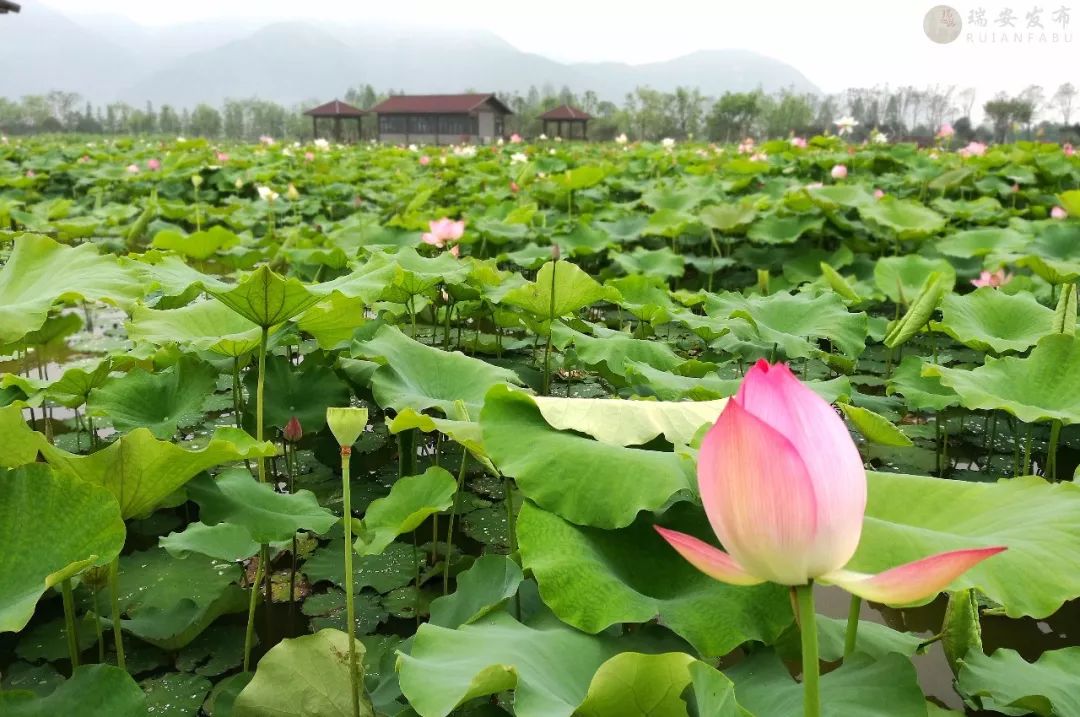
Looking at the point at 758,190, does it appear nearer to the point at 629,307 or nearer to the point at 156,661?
the point at 629,307

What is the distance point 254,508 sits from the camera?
3.76ft

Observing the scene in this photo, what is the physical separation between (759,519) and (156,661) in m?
1.10

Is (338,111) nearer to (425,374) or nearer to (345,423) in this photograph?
(425,374)

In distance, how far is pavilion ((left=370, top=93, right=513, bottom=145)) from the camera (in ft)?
112

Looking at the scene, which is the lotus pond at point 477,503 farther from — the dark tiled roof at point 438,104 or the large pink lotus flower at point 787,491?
the dark tiled roof at point 438,104

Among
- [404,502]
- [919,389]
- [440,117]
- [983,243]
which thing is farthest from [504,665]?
[440,117]

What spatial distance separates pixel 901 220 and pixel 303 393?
3.17m

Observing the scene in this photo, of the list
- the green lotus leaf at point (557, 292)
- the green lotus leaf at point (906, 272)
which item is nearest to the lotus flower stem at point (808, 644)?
the green lotus leaf at point (557, 292)

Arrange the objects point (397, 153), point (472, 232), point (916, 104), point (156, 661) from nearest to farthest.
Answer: point (156, 661), point (472, 232), point (397, 153), point (916, 104)

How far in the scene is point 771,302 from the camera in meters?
2.14

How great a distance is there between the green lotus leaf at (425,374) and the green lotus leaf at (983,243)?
2639mm

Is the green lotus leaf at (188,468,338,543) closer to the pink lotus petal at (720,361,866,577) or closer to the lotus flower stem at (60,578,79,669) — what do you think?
the lotus flower stem at (60,578,79,669)

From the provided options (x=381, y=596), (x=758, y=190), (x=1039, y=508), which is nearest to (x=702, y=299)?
(x=381, y=596)

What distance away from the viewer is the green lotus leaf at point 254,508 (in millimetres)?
1106
